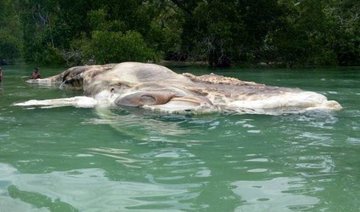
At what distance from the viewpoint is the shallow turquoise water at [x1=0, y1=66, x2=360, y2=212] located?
474 cm

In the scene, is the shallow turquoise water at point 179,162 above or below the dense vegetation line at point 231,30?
below

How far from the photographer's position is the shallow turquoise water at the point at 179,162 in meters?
4.74

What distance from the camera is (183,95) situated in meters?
10.7

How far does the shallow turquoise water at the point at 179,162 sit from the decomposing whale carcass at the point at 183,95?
1.98 ft

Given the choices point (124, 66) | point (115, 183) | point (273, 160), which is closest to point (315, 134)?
point (273, 160)

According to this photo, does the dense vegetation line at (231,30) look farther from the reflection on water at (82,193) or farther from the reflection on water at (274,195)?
the reflection on water at (274,195)

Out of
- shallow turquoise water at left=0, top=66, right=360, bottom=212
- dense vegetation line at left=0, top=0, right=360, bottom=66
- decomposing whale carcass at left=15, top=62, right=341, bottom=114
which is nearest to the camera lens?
shallow turquoise water at left=0, top=66, right=360, bottom=212

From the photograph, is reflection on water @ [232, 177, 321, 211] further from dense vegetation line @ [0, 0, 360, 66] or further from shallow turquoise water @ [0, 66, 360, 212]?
dense vegetation line @ [0, 0, 360, 66]

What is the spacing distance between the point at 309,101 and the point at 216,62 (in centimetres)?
2337

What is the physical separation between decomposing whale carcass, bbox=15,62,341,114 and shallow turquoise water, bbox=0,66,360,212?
0.60m

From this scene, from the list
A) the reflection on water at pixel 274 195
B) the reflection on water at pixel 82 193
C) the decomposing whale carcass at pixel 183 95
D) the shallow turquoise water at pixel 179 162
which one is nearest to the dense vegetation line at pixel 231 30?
the decomposing whale carcass at pixel 183 95

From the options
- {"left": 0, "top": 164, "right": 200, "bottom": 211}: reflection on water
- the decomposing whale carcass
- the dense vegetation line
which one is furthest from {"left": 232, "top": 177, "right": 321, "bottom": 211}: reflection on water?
the dense vegetation line

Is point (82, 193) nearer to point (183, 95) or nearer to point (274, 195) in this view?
point (274, 195)

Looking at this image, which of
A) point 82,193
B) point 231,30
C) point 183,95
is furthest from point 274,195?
point 231,30
